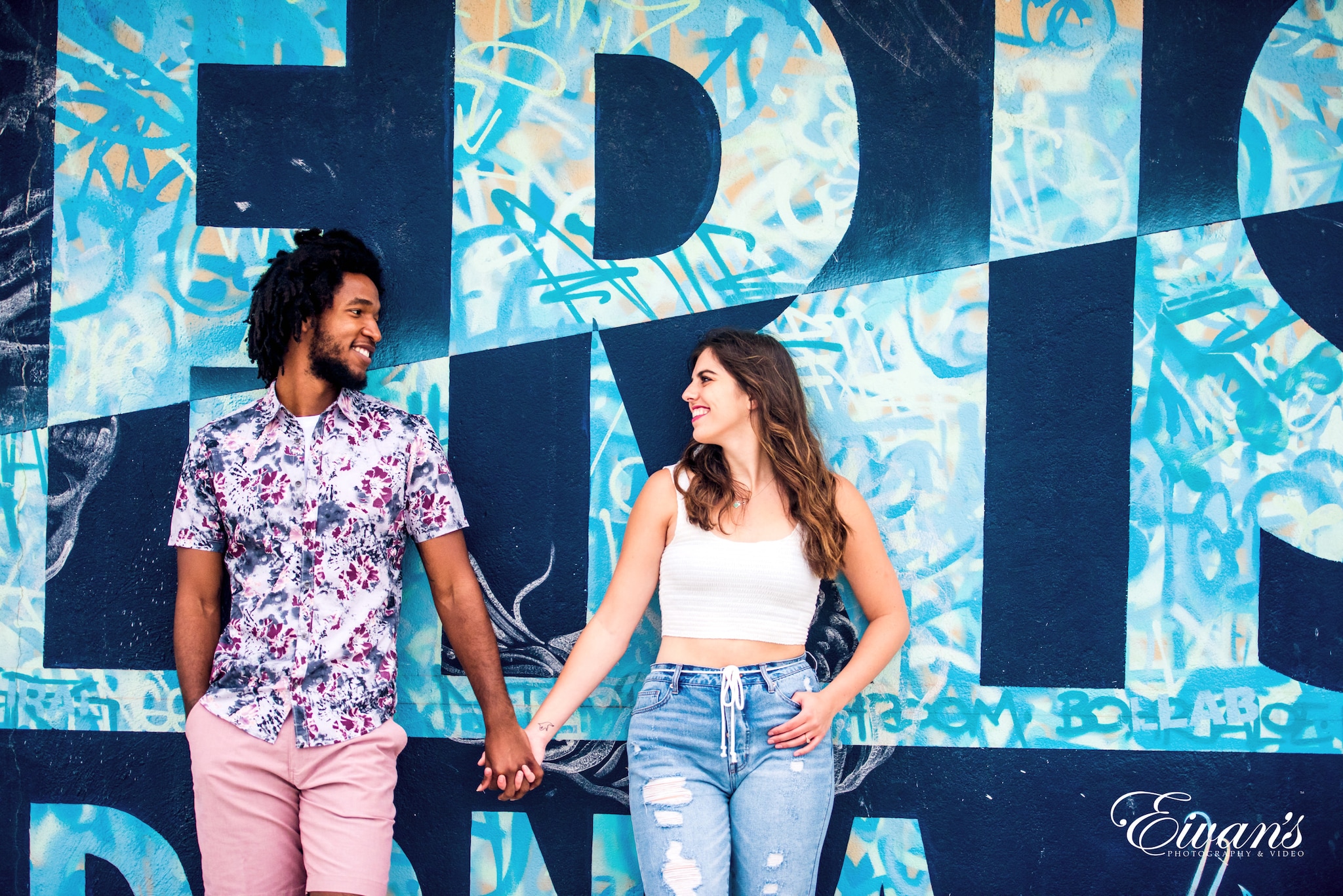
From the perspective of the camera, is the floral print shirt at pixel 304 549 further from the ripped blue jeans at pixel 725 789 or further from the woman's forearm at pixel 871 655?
the woman's forearm at pixel 871 655

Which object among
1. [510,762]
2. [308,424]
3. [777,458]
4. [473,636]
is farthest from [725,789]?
[308,424]

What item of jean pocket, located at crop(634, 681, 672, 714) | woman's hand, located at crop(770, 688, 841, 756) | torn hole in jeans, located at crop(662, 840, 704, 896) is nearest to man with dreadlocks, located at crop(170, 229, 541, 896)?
jean pocket, located at crop(634, 681, 672, 714)

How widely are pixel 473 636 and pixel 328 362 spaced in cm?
103

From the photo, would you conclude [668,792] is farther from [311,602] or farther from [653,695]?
[311,602]

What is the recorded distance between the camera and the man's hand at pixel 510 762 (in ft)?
Answer: 9.12

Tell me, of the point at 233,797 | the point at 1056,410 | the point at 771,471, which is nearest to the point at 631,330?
the point at 771,471

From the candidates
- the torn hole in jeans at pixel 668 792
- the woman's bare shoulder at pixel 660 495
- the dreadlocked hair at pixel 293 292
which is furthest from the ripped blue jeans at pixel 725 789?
the dreadlocked hair at pixel 293 292

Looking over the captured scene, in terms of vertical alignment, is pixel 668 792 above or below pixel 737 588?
below

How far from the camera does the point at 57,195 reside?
344 centimetres

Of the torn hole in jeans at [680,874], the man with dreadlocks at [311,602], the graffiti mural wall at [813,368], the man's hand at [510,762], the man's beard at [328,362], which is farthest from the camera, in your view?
the graffiti mural wall at [813,368]

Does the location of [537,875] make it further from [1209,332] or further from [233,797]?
[1209,332]

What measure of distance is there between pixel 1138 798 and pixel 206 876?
130 inches

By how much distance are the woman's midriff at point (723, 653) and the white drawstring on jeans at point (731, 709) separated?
8cm

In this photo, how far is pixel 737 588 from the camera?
2762mm
